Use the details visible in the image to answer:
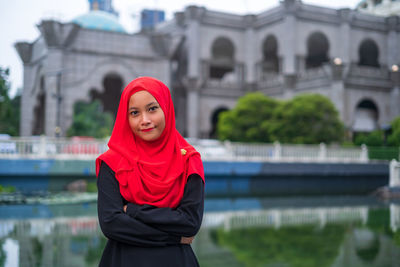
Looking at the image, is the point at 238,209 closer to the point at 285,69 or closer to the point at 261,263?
the point at 261,263

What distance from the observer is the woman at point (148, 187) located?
2240 millimetres

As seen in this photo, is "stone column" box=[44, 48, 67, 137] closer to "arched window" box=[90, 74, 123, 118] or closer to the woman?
"arched window" box=[90, 74, 123, 118]

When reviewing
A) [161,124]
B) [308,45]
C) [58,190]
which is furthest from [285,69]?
[161,124]

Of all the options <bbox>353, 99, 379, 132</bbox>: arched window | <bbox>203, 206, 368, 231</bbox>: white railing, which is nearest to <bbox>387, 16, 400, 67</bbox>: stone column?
<bbox>353, 99, 379, 132</bbox>: arched window

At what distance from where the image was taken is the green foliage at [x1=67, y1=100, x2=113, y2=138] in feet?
79.5

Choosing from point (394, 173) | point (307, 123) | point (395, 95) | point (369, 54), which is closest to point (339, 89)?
point (395, 95)

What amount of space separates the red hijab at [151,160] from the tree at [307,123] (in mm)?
17122

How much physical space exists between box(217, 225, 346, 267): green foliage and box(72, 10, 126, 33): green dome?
24.0 m

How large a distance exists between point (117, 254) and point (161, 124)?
672 mm

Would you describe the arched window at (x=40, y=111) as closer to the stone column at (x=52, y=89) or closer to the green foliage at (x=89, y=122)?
the stone column at (x=52, y=89)

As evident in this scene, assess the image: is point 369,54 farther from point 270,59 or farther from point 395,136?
point 395,136

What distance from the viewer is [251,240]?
23.7ft

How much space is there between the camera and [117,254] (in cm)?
232

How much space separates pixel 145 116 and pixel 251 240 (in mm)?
5263
